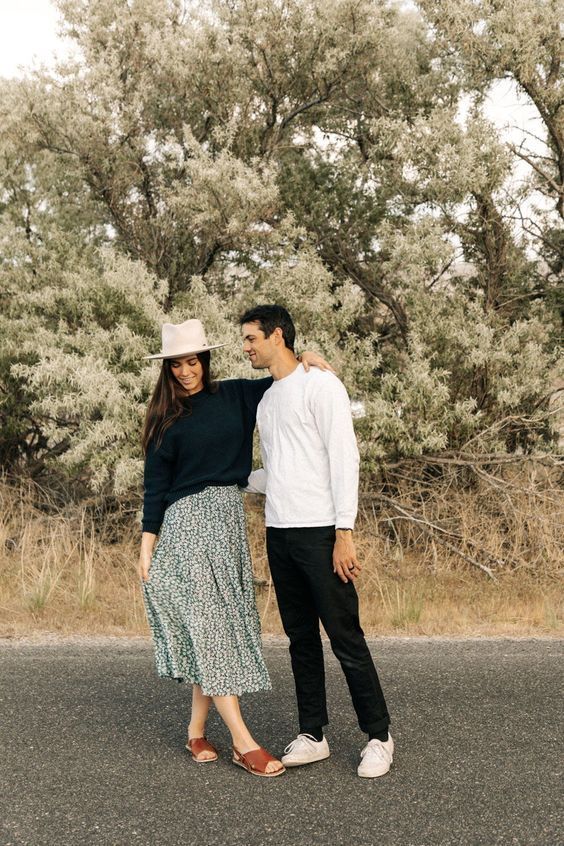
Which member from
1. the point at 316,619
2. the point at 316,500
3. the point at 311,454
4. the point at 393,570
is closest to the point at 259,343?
the point at 311,454

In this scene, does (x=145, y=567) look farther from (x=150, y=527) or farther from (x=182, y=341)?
(x=182, y=341)

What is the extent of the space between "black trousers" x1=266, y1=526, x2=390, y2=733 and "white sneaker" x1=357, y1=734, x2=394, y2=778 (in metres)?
0.07

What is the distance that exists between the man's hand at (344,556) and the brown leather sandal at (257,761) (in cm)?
86

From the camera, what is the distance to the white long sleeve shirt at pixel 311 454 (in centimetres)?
388

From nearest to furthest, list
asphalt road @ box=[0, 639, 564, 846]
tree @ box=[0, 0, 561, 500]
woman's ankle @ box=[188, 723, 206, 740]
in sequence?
asphalt road @ box=[0, 639, 564, 846] < woman's ankle @ box=[188, 723, 206, 740] < tree @ box=[0, 0, 561, 500]

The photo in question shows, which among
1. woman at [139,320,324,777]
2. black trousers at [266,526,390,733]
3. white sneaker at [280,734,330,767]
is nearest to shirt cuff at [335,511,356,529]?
black trousers at [266,526,390,733]

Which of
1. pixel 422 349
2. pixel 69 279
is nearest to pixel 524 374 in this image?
pixel 422 349

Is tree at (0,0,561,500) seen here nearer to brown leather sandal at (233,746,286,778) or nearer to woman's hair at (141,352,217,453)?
woman's hair at (141,352,217,453)

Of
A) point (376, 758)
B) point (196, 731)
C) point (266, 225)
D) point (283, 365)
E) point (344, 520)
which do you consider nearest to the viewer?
point (344, 520)

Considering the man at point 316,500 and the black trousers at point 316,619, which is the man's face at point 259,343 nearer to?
the man at point 316,500

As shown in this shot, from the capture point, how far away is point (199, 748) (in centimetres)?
424

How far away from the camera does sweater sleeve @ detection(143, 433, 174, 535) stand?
4.20 metres

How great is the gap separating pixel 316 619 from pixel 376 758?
0.64 meters

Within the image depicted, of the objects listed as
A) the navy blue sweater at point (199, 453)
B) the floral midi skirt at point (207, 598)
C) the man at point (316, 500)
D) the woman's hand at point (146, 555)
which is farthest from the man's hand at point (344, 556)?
the woman's hand at point (146, 555)
